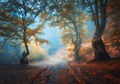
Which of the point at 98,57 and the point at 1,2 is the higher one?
the point at 1,2

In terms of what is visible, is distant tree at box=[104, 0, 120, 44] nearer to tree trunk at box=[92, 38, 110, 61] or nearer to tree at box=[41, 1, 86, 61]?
tree trunk at box=[92, 38, 110, 61]

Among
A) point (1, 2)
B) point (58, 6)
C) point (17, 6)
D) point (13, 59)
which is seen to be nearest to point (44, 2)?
point (58, 6)

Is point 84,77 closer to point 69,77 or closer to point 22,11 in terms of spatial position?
point 69,77

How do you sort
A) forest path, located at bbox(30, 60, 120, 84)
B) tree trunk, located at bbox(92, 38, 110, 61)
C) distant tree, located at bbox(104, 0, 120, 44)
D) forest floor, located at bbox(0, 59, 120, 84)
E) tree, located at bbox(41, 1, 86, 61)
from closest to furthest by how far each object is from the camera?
forest path, located at bbox(30, 60, 120, 84) → forest floor, located at bbox(0, 59, 120, 84) → distant tree, located at bbox(104, 0, 120, 44) → tree trunk, located at bbox(92, 38, 110, 61) → tree, located at bbox(41, 1, 86, 61)

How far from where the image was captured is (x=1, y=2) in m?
21.2

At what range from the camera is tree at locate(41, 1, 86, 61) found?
25.2 metres

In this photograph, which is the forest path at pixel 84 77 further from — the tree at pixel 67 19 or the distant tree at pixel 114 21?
the tree at pixel 67 19

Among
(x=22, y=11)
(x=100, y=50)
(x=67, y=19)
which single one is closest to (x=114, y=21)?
(x=100, y=50)

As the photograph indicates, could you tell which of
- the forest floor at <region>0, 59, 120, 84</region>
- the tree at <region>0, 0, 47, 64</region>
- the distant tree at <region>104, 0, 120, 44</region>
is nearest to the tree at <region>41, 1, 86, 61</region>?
the tree at <region>0, 0, 47, 64</region>

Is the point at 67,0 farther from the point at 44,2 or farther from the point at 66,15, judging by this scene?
the point at 66,15

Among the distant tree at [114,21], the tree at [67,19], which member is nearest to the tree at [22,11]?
the tree at [67,19]

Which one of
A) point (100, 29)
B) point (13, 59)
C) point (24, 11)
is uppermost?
Answer: point (24, 11)

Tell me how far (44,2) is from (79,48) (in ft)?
40.7

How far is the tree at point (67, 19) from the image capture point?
82.8 ft
